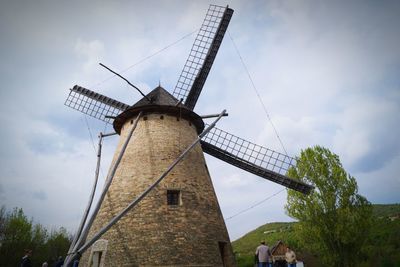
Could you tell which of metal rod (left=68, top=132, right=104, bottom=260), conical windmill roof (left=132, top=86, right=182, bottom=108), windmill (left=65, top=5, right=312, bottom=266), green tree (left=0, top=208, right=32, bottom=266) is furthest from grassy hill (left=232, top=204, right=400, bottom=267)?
green tree (left=0, top=208, right=32, bottom=266)

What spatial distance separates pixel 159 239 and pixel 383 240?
77.4 ft

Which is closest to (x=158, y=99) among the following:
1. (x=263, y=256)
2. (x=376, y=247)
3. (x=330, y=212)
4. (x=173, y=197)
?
(x=173, y=197)

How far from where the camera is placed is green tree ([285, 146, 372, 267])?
1495 cm

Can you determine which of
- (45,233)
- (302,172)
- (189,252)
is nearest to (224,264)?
(189,252)

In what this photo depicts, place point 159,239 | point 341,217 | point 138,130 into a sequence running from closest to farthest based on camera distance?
point 159,239 < point 138,130 < point 341,217

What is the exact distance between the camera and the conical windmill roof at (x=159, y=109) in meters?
11.3

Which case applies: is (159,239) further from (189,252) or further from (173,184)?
(173,184)

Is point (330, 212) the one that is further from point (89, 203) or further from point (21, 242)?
point (21, 242)

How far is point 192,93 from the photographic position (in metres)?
13.9

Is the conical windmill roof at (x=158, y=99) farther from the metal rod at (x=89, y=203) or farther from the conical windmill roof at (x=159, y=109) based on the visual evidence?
the metal rod at (x=89, y=203)

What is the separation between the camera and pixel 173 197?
9562 millimetres

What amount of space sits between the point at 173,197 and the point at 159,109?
3.73 metres

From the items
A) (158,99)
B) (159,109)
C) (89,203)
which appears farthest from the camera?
(158,99)

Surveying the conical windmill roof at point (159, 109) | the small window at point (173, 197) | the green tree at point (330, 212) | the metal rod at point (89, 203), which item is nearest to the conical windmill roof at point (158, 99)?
the conical windmill roof at point (159, 109)
